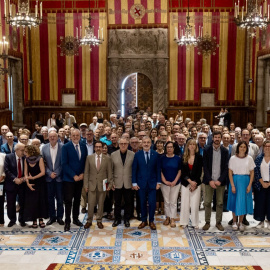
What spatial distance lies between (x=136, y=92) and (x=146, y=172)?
11629 millimetres

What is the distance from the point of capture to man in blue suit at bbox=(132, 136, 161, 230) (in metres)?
6.02

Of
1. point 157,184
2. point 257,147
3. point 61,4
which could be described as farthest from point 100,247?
point 61,4

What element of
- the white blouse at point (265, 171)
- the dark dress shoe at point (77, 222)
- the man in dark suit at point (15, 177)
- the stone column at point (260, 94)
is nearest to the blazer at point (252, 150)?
the white blouse at point (265, 171)

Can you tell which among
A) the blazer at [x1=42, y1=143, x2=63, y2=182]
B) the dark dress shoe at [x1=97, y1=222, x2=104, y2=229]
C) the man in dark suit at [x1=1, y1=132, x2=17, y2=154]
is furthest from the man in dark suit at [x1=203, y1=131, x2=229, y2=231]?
the man in dark suit at [x1=1, y1=132, x2=17, y2=154]

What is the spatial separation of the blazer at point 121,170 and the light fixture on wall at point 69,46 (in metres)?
11.1

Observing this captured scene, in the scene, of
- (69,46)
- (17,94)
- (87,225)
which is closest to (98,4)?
(69,46)

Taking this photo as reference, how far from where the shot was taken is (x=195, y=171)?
6.00 m

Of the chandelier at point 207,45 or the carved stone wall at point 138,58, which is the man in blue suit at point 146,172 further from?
the chandelier at point 207,45

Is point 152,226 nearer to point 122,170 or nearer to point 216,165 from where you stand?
point 122,170

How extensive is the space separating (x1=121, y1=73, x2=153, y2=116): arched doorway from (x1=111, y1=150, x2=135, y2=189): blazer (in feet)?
36.2

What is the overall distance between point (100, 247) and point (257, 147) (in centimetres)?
329

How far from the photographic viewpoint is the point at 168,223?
252 inches

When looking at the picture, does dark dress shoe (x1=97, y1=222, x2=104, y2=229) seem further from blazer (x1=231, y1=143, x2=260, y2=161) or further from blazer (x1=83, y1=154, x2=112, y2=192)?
blazer (x1=231, y1=143, x2=260, y2=161)

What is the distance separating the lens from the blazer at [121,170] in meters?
6.11
